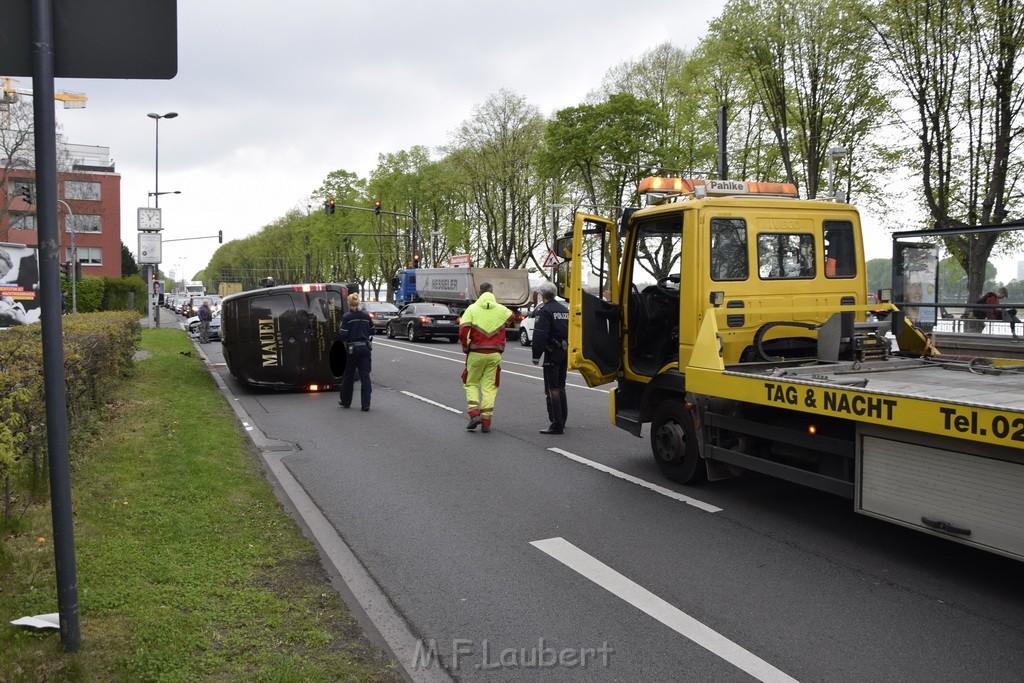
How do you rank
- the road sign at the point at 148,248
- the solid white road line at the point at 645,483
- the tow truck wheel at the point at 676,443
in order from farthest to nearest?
the road sign at the point at 148,248 < the tow truck wheel at the point at 676,443 < the solid white road line at the point at 645,483

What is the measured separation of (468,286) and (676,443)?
100ft

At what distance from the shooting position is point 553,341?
9844 mm

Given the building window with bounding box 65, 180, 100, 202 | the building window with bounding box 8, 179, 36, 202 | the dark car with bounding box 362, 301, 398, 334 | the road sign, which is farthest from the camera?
the building window with bounding box 65, 180, 100, 202

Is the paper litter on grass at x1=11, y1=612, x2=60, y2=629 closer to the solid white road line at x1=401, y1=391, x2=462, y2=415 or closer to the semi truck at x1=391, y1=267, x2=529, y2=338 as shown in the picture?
the solid white road line at x1=401, y1=391, x2=462, y2=415

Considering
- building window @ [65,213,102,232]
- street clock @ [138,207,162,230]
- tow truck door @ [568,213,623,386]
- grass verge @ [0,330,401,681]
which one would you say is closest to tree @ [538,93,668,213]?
street clock @ [138,207,162,230]

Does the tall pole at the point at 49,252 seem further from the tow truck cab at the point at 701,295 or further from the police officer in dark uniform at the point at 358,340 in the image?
the police officer in dark uniform at the point at 358,340

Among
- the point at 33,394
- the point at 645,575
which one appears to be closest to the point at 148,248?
the point at 33,394

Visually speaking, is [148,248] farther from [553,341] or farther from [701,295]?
[701,295]

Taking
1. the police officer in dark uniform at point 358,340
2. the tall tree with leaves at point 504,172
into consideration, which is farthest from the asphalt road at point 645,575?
the tall tree with leaves at point 504,172

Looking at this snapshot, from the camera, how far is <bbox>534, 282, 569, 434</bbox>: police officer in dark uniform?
32.0 ft

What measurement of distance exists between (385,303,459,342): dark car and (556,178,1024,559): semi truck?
21578mm

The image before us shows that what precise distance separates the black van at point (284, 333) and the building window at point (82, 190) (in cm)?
6420

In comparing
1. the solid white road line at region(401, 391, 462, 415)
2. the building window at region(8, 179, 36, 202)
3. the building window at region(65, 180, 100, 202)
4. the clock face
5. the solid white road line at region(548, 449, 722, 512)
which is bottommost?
the solid white road line at region(548, 449, 722, 512)

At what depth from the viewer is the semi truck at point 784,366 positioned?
4461mm
